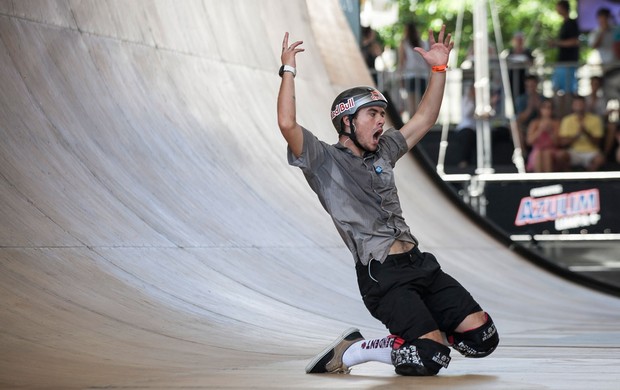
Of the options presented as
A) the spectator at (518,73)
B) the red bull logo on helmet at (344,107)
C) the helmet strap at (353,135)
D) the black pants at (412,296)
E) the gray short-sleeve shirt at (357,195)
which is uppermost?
the spectator at (518,73)

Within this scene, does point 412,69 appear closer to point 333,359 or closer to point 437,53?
point 437,53

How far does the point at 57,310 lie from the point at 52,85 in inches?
83.8

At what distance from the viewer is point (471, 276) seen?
9438mm

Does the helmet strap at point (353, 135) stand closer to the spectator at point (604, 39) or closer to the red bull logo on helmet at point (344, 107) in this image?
the red bull logo on helmet at point (344, 107)

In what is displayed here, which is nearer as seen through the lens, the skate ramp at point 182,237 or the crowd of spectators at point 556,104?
the skate ramp at point 182,237

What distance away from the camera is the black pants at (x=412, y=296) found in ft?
16.1

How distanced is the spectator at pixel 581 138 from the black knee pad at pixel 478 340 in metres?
9.65

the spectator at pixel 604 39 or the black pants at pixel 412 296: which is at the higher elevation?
the spectator at pixel 604 39

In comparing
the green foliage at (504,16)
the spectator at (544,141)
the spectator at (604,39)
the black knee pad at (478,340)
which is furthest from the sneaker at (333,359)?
the green foliage at (504,16)

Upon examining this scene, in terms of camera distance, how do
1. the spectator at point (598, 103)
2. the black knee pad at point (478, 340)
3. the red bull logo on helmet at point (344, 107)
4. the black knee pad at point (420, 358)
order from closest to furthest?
the black knee pad at point (420, 358) → the black knee pad at point (478, 340) → the red bull logo on helmet at point (344, 107) → the spectator at point (598, 103)

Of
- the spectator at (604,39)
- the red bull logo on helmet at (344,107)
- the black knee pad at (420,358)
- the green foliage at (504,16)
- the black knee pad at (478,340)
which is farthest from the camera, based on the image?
the green foliage at (504,16)

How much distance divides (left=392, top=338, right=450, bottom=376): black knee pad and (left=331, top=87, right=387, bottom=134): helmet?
1.08 metres

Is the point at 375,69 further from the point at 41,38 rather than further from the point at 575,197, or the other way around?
the point at 41,38

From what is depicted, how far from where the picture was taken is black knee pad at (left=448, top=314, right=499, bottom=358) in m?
5.05
